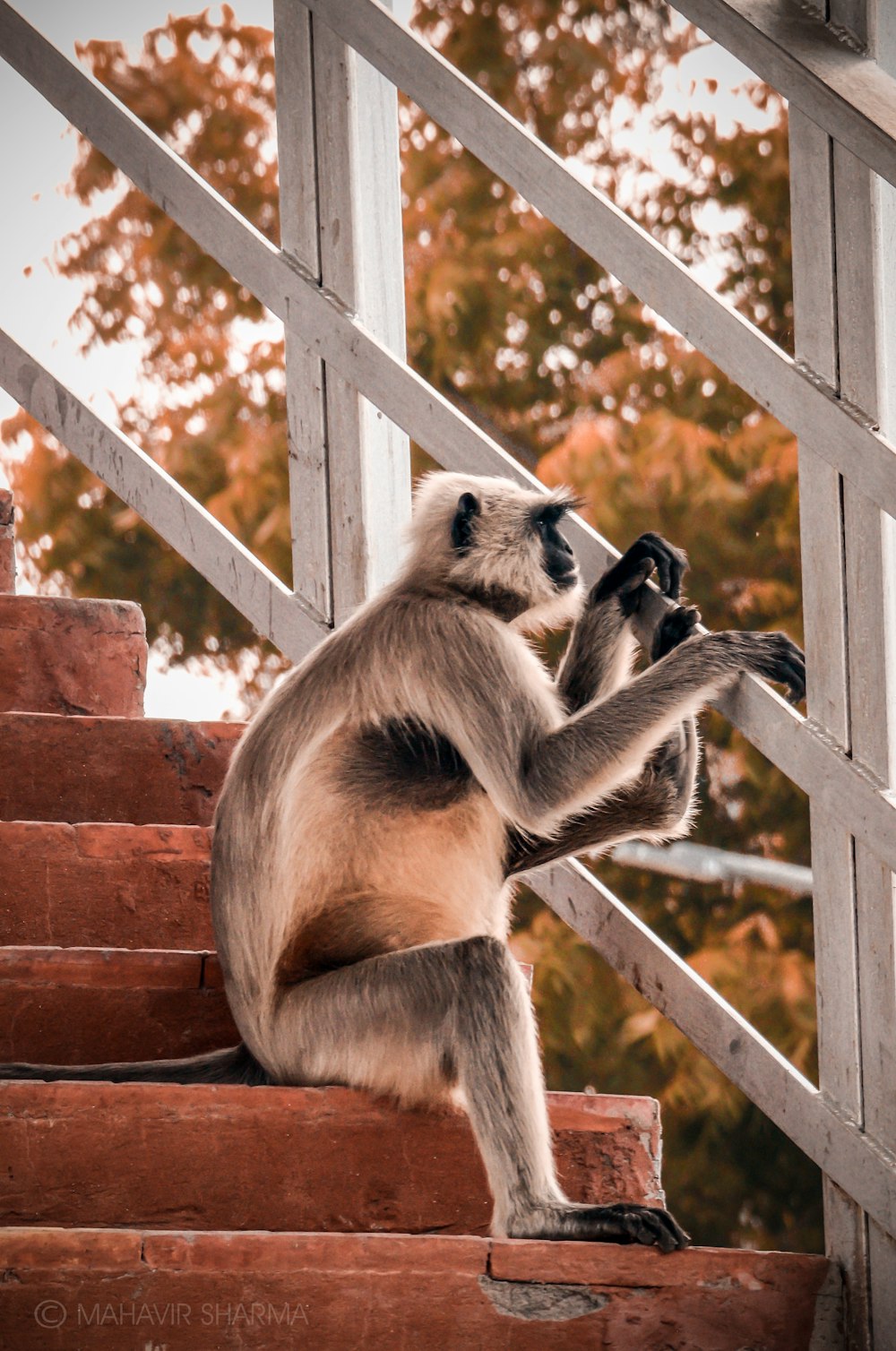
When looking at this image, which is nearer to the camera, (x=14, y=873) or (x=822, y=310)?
(x=822, y=310)

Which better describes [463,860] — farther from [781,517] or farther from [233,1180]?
[781,517]

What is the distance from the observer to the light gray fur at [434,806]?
2859mm

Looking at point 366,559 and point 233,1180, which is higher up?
point 366,559

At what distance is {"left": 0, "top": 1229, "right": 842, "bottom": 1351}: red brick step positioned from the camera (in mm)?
2348

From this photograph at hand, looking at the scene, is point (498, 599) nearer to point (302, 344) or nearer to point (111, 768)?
point (302, 344)

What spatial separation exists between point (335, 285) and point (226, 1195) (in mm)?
1893

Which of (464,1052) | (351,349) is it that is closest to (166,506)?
(351,349)

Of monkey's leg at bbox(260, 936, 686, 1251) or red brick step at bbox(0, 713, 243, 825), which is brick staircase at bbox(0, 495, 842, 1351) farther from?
red brick step at bbox(0, 713, 243, 825)

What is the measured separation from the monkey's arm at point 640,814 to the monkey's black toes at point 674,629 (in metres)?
0.25

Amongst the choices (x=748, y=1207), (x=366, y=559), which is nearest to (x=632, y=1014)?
(x=748, y=1207)

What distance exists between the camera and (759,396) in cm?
269

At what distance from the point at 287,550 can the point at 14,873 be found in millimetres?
5596

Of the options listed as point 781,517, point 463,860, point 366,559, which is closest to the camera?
point 463,860

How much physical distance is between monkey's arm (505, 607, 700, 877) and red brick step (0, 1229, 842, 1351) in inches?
37.1
